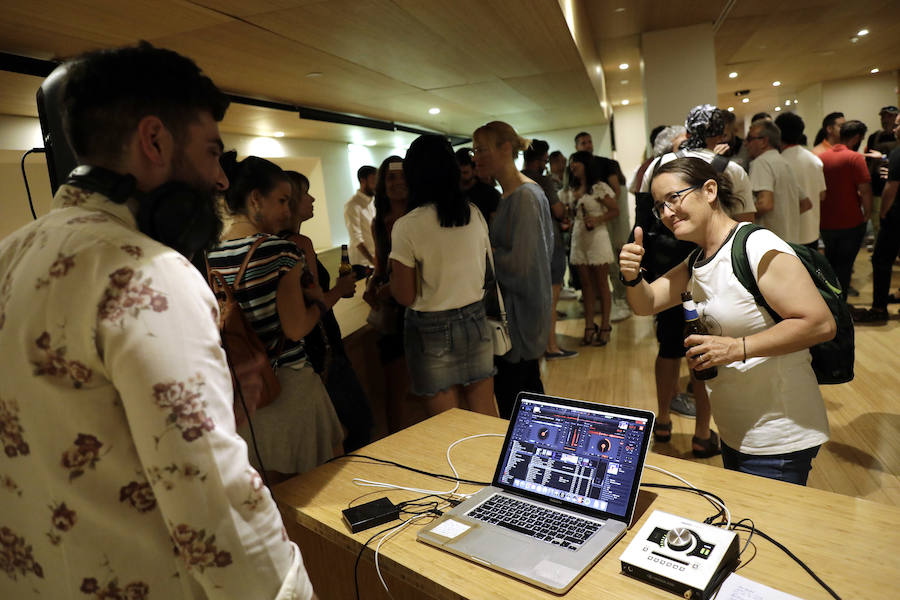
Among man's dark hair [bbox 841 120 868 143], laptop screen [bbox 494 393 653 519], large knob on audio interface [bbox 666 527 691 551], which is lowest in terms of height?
large knob on audio interface [bbox 666 527 691 551]

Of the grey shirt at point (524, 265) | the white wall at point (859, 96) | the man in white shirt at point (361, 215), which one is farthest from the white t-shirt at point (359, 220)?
the white wall at point (859, 96)

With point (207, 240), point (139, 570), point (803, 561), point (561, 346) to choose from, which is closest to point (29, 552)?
point (139, 570)

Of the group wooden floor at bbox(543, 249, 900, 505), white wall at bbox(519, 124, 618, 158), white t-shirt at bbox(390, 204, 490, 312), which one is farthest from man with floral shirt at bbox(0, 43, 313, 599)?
white wall at bbox(519, 124, 618, 158)

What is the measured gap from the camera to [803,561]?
3.28 feet

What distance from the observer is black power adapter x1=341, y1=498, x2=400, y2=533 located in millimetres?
1243

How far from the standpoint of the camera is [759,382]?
1484 mm

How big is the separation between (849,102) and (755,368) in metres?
12.7

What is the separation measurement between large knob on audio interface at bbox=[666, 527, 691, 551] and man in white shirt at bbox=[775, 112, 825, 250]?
3621mm

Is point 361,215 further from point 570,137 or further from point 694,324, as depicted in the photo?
point 570,137

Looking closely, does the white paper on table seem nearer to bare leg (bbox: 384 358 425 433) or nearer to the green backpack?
the green backpack

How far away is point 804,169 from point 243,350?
4016mm

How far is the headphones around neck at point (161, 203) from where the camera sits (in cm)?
81

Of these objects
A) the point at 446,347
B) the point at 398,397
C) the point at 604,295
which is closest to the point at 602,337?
the point at 604,295

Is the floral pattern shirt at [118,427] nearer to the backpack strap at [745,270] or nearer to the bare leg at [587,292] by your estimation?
the backpack strap at [745,270]
